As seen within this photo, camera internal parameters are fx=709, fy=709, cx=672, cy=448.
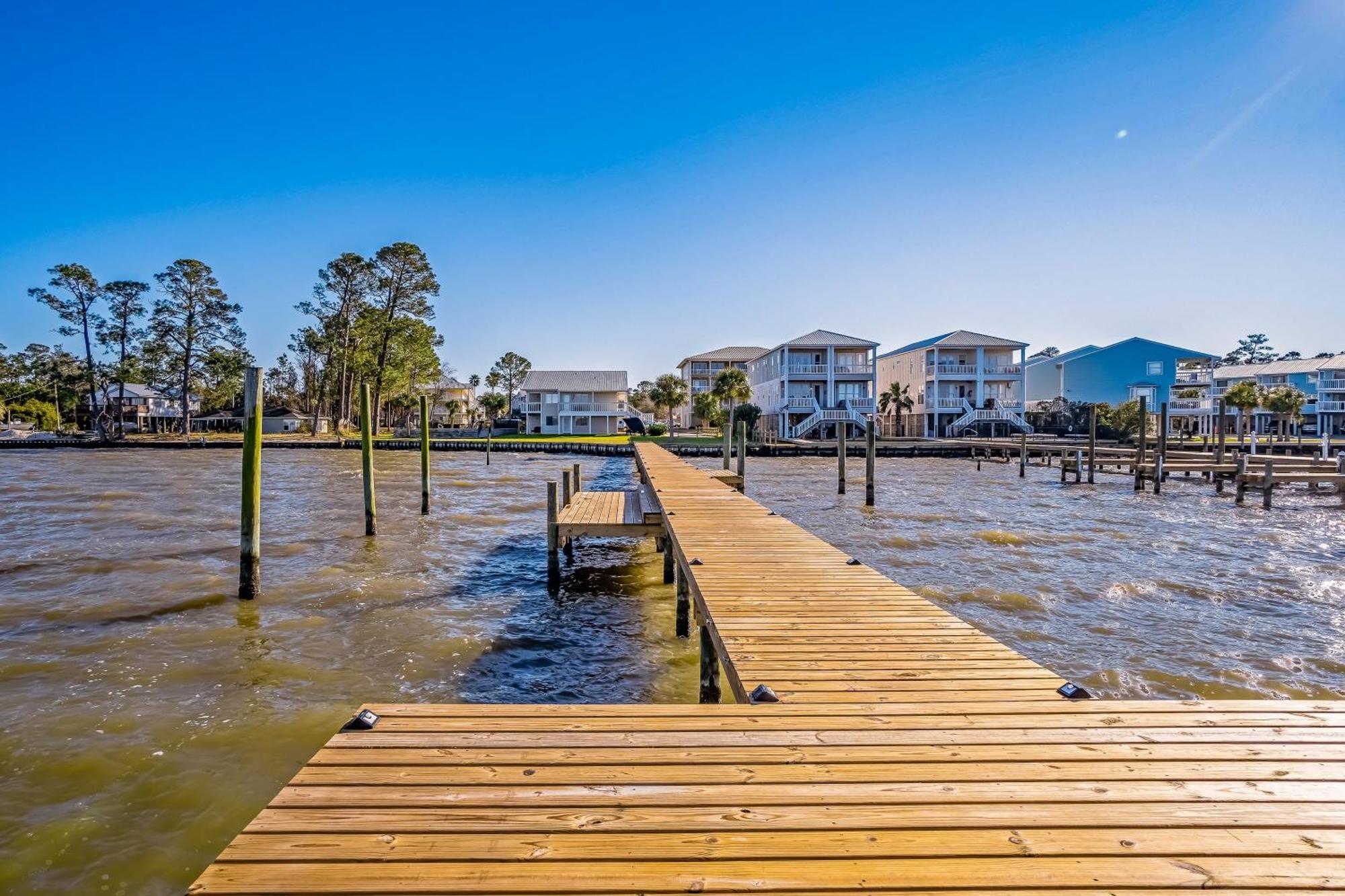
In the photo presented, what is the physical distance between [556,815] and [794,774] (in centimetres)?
97

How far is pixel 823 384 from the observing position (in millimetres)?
59656

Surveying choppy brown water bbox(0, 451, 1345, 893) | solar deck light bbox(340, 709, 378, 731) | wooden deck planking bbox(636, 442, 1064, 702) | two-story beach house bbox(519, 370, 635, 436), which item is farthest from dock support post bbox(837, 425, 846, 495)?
two-story beach house bbox(519, 370, 635, 436)

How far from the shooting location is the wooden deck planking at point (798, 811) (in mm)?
2229

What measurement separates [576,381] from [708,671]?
241 ft

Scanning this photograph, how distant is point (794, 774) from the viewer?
288cm

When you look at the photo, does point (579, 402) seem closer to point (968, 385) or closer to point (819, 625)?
point (968, 385)

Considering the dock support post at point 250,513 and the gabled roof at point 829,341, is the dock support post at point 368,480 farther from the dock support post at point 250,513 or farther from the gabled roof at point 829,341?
the gabled roof at point 829,341

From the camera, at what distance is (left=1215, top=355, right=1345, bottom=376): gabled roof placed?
67.2 meters

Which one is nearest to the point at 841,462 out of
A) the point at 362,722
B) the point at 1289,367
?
the point at 362,722

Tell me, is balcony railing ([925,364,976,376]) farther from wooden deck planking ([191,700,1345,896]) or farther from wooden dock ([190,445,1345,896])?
wooden deck planking ([191,700,1345,896])

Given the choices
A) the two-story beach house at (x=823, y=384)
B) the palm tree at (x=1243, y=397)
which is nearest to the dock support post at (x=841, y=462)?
the two-story beach house at (x=823, y=384)

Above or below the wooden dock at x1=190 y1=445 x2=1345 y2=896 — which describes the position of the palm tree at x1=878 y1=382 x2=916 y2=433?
above

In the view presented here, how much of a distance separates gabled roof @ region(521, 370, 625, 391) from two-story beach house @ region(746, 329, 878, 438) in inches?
880

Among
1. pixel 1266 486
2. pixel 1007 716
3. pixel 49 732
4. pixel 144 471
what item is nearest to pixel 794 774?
pixel 1007 716
